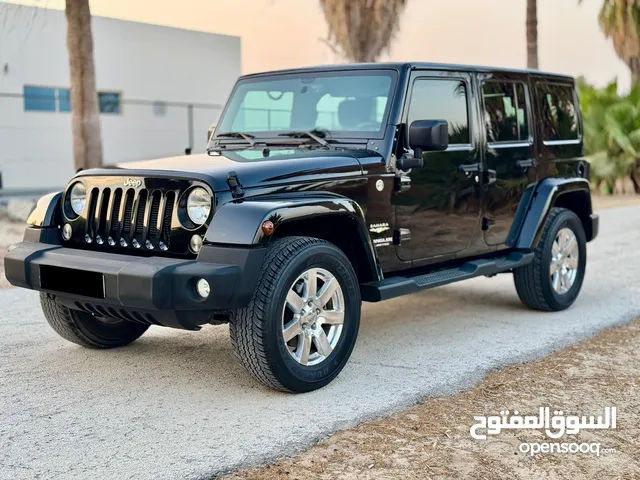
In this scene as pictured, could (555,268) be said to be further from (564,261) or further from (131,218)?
(131,218)

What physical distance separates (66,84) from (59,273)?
2001 cm

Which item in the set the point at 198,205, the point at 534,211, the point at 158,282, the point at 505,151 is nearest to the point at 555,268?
the point at 534,211

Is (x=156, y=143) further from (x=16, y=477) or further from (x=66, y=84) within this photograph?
(x=16, y=477)

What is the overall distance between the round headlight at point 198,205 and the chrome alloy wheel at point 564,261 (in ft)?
11.4

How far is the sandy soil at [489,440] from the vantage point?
367 cm

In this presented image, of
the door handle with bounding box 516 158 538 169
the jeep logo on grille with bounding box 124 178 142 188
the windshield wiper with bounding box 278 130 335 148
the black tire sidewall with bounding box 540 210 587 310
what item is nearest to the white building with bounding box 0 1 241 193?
the black tire sidewall with bounding box 540 210 587 310

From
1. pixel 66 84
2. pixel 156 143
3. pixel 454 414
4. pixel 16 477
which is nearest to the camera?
pixel 16 477

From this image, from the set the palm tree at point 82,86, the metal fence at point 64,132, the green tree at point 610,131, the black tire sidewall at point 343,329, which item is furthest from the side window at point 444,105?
the green tree at point 610,131

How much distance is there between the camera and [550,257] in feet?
22.3

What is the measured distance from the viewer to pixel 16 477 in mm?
3596

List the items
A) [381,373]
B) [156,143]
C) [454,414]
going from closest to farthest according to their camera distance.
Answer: [454,414] → [381,373] → [156,143]

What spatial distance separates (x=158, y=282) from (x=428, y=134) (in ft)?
6.69

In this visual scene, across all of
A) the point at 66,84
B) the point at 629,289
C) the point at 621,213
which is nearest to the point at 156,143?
the point at 66,84

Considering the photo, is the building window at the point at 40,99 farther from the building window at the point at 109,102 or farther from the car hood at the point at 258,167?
the car hood at the point at 258,167
